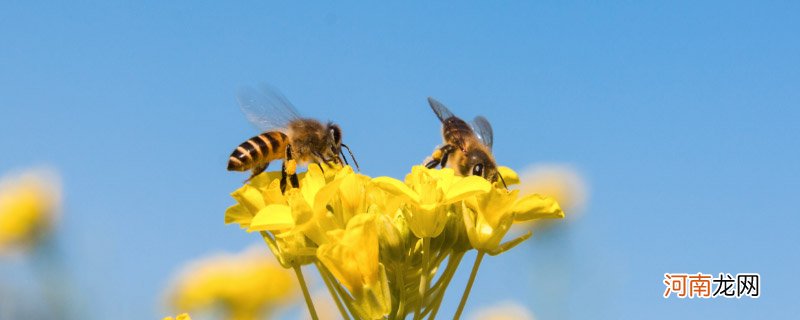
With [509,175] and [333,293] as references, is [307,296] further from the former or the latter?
[509,175]

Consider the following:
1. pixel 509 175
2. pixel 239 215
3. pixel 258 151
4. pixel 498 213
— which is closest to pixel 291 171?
pixel 239 215

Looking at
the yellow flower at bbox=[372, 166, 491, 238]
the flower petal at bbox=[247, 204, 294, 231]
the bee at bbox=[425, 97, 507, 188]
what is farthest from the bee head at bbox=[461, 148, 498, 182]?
the flower petal at bbox=[247, 204, 294, 231]

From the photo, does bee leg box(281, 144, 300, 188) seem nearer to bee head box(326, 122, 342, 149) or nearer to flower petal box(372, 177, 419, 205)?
bee head box(326, 122, 342, 149)

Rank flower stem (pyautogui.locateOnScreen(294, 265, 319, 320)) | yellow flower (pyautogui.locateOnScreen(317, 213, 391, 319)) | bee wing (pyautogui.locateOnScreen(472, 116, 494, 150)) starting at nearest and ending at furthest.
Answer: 1. yellow flower (pyautogui.locateOnScreen(317, 213, 391, 319))
2. flower stem (pyautogui.locateOnScreen(294, 265, 319, 320))
3. bee wing (pyautogui.locateOnScreen(472, 116, 494, 150))

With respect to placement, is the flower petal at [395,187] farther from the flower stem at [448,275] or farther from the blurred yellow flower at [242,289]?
the blurred yellow flower at [242,289]

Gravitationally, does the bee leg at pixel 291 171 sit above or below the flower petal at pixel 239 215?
above

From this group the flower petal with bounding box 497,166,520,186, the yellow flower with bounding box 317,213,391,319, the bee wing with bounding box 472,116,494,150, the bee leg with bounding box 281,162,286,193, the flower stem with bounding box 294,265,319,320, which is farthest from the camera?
the bee wing with bounding box 472,116,494,150

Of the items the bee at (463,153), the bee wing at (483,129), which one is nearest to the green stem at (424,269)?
the bee at (463,153)
